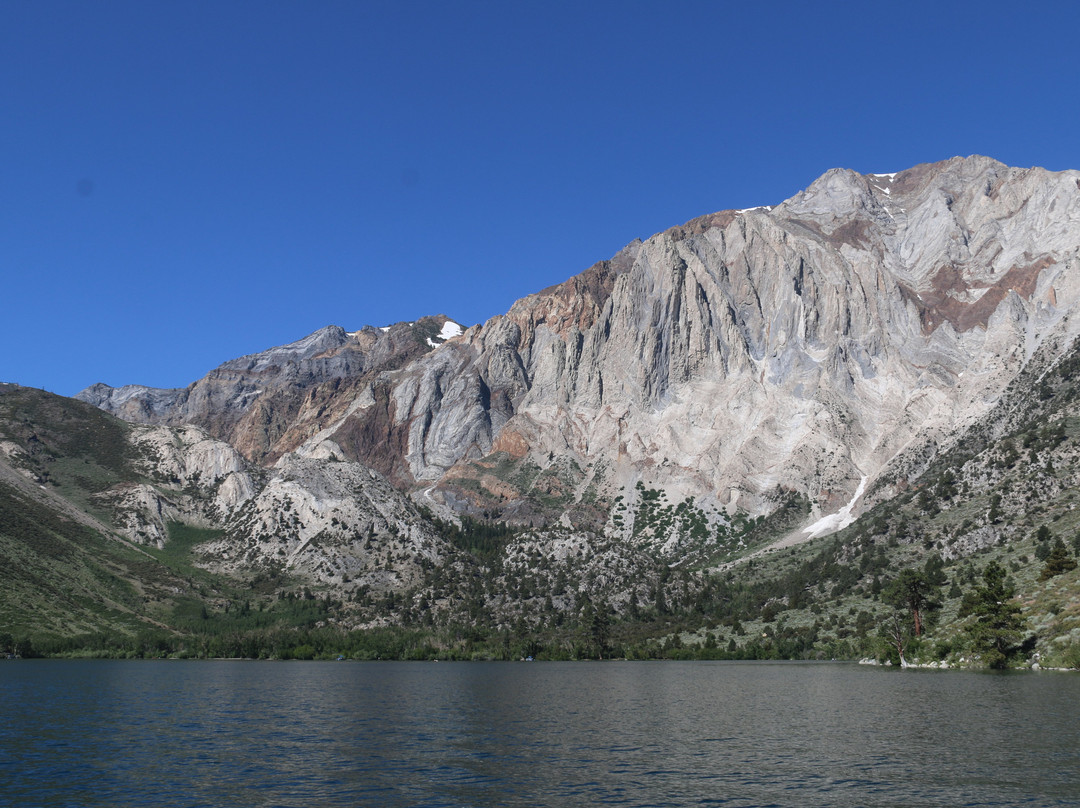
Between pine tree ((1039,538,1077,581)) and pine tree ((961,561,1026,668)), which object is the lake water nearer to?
pine tree ((961,561,1026,668))

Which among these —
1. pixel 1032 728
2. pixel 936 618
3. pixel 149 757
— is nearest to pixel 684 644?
pixel 936 618

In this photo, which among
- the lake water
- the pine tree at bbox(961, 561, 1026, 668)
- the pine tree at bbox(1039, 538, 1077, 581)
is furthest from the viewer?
the pine tree at bbox(1039, 538, 1077, 581)

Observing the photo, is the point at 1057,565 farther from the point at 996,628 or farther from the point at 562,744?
the point at 562,744

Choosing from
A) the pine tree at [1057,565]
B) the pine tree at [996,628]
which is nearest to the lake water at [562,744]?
the pine tree at [996,628]

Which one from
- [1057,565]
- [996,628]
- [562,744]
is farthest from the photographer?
[1057,565]

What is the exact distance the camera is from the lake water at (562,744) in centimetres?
4428

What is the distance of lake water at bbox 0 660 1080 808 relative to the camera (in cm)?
4428

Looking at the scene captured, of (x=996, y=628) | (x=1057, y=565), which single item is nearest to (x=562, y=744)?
(x=996, y=628)

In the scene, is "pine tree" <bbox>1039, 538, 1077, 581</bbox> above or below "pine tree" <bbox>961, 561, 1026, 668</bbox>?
above

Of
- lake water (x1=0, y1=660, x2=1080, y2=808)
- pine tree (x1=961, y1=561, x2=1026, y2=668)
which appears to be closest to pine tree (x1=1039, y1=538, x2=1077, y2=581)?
pine tree (x1=961, y1=561, x2=1026, y2=668)

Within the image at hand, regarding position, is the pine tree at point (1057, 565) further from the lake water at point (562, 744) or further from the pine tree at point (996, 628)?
the lake water at point (562, 744)

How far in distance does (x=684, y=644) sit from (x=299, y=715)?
120456mm

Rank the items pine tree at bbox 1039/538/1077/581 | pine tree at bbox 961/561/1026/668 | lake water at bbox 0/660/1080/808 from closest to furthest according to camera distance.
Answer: lake water at bbox 0/660/1080/808, pine tree at bbox 961/561/1026/668, pine tree at bbox 1039/538/1077/581

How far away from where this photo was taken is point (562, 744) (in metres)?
61.2
